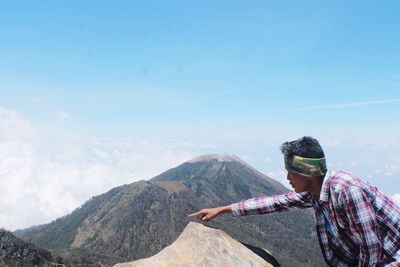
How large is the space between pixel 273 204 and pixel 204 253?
167 cm

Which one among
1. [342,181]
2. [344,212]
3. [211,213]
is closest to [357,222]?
[344,212]

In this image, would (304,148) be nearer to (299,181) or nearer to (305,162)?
(305,162)

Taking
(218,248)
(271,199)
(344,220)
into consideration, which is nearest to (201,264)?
(218,248)

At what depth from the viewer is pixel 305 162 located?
6227mm

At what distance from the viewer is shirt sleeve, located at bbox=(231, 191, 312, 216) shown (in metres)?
7.54

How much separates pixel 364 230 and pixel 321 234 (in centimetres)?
108

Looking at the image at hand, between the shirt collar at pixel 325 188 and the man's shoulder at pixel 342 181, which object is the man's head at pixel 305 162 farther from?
the man's shoulder at pixel 342 181

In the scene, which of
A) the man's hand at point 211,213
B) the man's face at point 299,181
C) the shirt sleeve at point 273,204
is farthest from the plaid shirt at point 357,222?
the man's hand at point 211,213

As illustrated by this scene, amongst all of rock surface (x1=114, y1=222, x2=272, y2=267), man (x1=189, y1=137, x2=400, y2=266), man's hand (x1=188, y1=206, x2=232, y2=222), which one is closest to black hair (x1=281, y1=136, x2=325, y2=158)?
man (x1=189, y1=137, x2=400, y2=266)

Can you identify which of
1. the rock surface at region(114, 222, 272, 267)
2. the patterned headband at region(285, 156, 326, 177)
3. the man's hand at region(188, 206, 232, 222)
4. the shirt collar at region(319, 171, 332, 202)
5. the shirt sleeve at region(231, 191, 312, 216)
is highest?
the patterned headband at region(285, 156, 326, 177)

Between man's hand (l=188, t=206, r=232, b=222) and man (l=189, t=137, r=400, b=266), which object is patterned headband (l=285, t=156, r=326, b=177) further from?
man's hand (l=188, t=206, r=232, b=222)

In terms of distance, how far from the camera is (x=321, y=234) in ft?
21.5

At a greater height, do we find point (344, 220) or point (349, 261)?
point (344, 220)

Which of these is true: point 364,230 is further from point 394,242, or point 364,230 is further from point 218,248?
point 218,248
